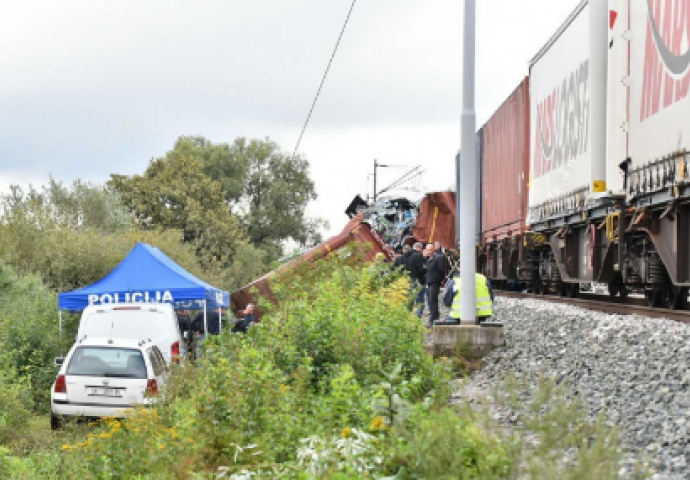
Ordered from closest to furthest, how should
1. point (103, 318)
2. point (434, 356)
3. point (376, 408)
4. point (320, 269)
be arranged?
point (376, 408) < point (434, 356) < point (103, 318) < point (320, 269)

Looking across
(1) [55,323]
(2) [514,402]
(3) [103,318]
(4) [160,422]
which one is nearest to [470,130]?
(4) [160,422]

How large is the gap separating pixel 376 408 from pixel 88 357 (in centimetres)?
888

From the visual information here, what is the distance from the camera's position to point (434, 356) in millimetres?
12219

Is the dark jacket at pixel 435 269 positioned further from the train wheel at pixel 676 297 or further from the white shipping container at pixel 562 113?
the train wheel at pixel 676 297

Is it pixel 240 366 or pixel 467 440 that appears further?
pixel 240 366

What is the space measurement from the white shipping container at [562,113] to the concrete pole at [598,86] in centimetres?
22

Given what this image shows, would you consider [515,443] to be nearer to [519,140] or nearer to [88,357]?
[88,357]

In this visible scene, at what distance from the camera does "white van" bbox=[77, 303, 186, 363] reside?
16625mm

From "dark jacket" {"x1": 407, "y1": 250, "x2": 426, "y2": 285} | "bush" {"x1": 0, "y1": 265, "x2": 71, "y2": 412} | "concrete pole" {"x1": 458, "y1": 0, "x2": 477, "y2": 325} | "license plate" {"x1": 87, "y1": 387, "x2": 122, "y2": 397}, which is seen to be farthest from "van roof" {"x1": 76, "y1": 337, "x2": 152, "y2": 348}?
"dark jacket" {"x1": 407, "y1": 250, "x2": 426, "y2": 285}

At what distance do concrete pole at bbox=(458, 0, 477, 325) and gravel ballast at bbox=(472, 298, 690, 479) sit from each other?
78 centimetres

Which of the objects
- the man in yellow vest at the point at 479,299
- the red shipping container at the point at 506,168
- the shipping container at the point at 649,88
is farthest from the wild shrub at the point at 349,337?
the red shipping container at the point at 506,168

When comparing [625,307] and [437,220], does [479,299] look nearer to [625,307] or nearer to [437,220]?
[625,307]

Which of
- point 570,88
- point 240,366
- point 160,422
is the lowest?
point 160,422

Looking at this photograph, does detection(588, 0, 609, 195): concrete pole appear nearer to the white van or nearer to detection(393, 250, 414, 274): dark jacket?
detection(393, 250, 414, 274): dark jacket
